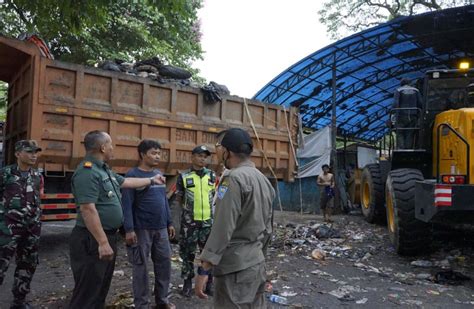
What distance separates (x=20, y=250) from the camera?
12.2ft

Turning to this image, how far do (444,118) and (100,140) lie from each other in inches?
189

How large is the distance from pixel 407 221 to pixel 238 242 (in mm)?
4023

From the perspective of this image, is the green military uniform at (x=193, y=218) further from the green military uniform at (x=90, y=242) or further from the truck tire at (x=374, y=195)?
the truck tire at (x=374, y=195)

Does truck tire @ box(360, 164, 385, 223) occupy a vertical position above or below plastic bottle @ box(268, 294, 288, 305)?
above

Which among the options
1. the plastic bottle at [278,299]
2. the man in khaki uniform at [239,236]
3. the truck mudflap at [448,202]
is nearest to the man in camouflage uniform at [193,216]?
the plastic bottle at [278,299]

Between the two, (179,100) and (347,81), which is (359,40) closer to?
(347,81)

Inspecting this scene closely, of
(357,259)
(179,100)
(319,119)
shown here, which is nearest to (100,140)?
(179,100)

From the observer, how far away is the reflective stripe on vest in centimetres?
414

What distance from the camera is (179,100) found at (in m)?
6.46

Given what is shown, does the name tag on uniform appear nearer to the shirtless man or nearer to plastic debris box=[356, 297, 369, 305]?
plastic debris box=[356, 297, 369, 305]

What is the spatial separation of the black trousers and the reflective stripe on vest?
4.52 feet

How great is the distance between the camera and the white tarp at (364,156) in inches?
597

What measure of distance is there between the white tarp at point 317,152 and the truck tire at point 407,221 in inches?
275

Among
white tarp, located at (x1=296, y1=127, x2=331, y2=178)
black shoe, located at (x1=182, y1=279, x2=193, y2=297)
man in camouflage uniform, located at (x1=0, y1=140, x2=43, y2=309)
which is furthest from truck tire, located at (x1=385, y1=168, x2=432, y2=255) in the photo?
white tarp, located at (x1=296, y1=127, x2=331, y2=178)
